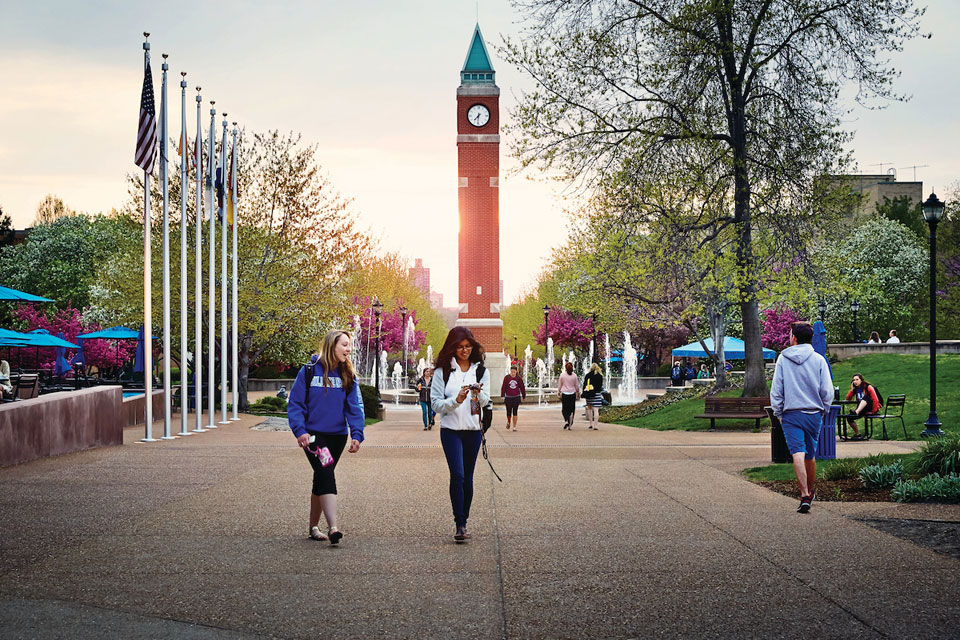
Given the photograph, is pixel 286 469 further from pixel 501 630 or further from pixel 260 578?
pixel 501 630

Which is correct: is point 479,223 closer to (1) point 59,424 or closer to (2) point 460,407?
(1) point 59,424

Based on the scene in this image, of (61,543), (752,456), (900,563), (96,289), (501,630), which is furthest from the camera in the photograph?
(96,289)

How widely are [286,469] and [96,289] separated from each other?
132 feet

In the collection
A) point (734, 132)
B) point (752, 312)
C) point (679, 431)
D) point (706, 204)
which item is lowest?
point (679, 431)

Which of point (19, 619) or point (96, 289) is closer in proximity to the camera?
point (19, 619)

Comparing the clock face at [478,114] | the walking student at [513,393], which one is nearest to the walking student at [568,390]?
the walking student at [513,393]

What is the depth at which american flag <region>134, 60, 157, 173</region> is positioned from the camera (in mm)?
18766

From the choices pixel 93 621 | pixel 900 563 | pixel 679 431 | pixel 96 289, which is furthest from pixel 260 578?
pixel 96 289

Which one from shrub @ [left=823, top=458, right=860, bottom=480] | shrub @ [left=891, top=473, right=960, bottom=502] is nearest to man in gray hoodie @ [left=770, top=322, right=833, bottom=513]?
shrub @ [left=891, top=473, right=960, bottom=502]

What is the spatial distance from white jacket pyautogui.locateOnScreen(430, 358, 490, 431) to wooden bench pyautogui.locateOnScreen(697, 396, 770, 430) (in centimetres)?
1649

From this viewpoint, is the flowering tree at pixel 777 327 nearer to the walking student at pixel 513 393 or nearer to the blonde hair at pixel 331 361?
the walking student at pixel 513 393

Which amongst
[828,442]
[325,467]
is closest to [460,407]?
[325,467]

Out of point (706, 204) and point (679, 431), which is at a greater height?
point (706, 204)

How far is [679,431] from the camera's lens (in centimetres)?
2584
